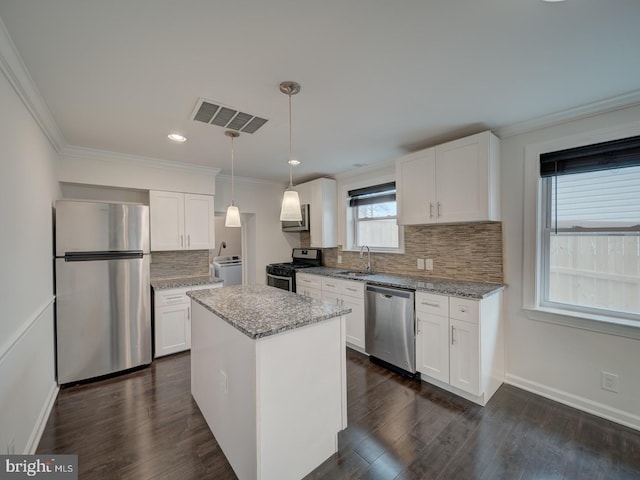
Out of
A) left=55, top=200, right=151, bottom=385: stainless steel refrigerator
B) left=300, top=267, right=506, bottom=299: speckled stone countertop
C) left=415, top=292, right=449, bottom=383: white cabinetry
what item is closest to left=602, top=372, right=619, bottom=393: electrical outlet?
left=300, top=267, right=506, bottom=299: speckled stone countertop

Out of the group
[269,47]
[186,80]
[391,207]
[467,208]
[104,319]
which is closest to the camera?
[269,47]

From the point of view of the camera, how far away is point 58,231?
8.49 ft

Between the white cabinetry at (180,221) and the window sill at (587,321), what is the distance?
3906 millimetres

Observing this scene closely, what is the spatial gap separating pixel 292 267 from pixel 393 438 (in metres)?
2.88

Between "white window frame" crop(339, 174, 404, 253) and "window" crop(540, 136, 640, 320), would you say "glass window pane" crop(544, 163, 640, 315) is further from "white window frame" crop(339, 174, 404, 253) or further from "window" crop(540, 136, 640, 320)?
"white window frame" crop(339, 174, 404, 253)

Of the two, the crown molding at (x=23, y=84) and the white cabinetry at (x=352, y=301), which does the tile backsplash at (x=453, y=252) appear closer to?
the white cabinetry at (x=352, y=301)

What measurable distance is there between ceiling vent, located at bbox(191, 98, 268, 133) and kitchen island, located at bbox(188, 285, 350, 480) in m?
1.50

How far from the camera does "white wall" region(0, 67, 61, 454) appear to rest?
149 centimetres

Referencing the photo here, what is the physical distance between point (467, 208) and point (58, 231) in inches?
156

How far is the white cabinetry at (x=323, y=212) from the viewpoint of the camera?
423cm

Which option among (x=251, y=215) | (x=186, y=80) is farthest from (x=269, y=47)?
(x=251, y=215)

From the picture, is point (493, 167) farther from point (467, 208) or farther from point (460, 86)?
point (460, 86)

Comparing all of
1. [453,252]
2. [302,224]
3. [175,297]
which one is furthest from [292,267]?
[453,252]

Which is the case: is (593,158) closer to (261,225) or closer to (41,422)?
(261,225)
